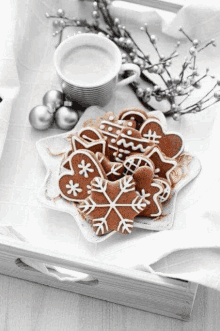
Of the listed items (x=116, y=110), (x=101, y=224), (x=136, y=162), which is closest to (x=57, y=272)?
(x=101, y=224)

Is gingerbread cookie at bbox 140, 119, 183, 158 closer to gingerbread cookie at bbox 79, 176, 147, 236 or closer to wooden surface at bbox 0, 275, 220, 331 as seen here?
gingerbread cookie at bbox 79, 176, 147, 236

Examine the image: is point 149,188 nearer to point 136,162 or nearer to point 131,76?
point 136,162

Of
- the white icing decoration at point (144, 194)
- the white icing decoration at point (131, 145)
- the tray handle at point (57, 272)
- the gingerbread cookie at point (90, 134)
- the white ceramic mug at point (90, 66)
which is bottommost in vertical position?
the tray handle at point (57, 272)

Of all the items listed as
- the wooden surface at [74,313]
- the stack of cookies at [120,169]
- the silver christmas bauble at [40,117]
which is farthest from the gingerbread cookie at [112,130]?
the wooden surface at [74,313]

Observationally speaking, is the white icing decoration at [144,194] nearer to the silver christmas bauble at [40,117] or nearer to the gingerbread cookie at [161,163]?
the gingerbread cookie at [161,163]

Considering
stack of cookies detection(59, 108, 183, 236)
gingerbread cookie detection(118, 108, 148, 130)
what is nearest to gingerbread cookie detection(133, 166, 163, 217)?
stack of cookies detection(59, 108, 183, 236)
